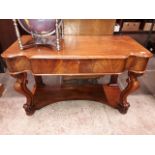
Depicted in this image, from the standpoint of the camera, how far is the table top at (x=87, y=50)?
923 millimetres

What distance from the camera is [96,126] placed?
1.26 metres

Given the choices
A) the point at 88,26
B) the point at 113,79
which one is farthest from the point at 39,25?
the point at 113,79

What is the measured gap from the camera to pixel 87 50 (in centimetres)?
100

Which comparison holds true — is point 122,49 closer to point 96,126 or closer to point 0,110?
point 96,126

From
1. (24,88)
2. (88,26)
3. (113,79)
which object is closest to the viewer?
(24,88)

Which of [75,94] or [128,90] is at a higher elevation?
[128,90]

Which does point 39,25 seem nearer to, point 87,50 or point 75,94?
point 87,50

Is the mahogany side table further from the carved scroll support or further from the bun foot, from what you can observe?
the carved scroll support

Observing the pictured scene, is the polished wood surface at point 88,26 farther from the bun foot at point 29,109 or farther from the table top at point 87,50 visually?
the bun foot at point 29,109

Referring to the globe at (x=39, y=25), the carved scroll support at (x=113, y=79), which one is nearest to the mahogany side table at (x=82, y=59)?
the globe at (x=39, y=25)

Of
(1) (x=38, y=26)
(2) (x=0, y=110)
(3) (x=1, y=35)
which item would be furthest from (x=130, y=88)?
(3) (x=1, y=35)

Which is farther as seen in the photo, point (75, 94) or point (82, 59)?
point (75, 94)

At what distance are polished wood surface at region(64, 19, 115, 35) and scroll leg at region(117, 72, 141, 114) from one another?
0.59m

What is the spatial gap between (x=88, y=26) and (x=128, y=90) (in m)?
0.74
